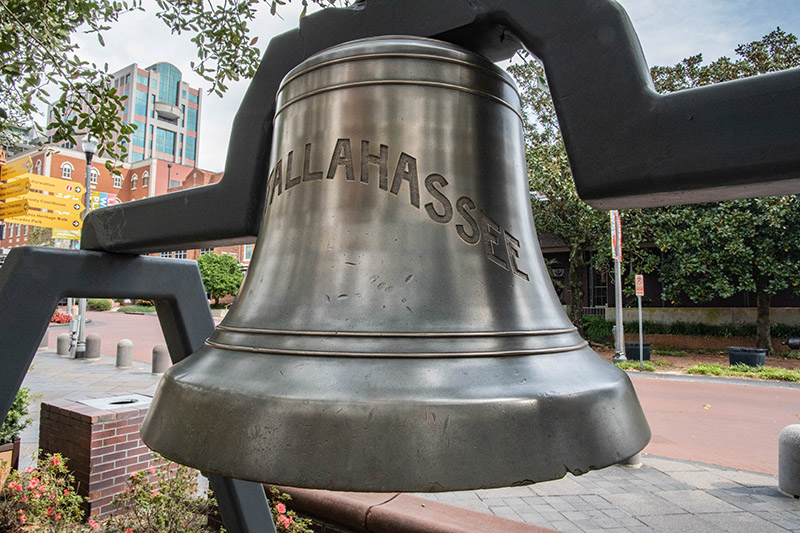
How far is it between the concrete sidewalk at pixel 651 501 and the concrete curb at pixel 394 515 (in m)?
1.14

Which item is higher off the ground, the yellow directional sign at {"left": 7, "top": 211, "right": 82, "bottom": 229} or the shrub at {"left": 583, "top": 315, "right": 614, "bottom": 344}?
the yellow directional sign at {"left": 7, "top": 211, "right": 82, "bottom": 229}

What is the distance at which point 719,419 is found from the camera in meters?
8.33

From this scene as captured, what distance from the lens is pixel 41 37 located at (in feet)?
9.17

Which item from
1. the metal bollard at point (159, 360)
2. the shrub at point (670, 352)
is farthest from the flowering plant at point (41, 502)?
the shrub at point (670, 352)

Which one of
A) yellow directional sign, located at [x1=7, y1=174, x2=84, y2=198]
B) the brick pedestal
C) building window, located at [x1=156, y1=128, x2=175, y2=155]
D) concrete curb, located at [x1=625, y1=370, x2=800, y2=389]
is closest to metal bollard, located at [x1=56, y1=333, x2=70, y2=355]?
yellow directional sign, located at [x1=7, y1=174, x2=84, y2=198]

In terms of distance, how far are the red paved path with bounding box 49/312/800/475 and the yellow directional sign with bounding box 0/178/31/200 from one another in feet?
44.7

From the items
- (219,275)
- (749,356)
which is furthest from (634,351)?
(219,275)

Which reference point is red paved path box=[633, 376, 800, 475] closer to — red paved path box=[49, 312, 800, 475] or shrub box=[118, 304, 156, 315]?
red paved path box=[49, 312, 800, 475]

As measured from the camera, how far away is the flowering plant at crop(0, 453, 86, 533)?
3.36m

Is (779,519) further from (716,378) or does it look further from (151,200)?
(716,378)

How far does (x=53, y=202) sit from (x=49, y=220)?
1.50 ft

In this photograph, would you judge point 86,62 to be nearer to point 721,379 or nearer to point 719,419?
point 719,419

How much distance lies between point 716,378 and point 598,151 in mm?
13597

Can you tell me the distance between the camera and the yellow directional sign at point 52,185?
11.9 metres
